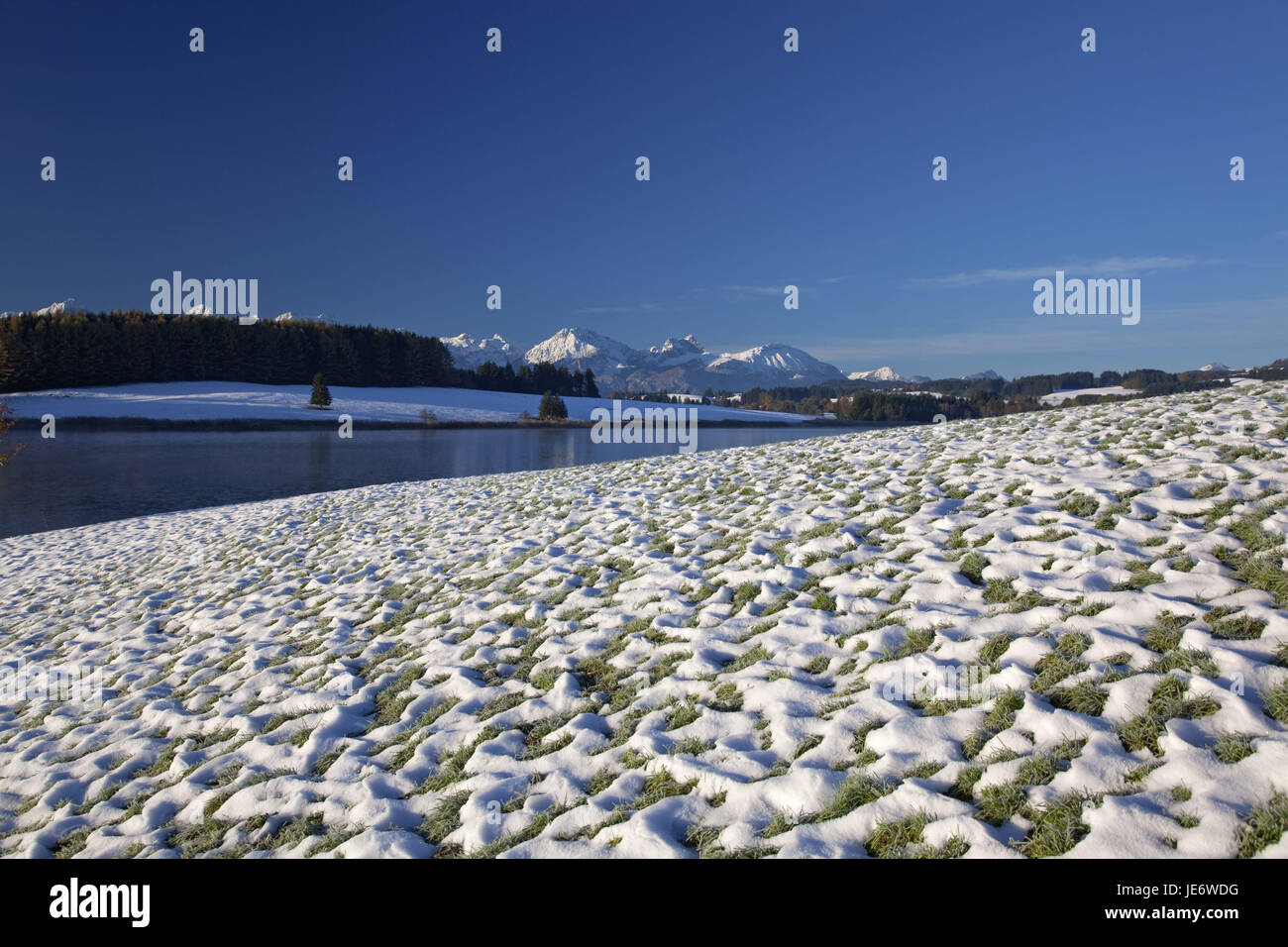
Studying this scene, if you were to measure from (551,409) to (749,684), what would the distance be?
11310 centimetres

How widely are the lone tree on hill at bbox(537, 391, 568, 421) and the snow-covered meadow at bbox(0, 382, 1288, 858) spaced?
10369 cm

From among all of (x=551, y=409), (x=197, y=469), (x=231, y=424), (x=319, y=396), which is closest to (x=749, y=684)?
(x=197, y=469)

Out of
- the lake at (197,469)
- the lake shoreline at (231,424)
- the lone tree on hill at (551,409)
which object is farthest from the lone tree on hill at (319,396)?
the lake at (197,469)

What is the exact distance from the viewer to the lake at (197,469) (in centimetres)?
2789

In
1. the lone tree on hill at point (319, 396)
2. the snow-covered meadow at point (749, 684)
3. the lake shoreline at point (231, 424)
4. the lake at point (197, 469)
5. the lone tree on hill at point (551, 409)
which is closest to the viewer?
the snow-covered meadow at point (749, 684)

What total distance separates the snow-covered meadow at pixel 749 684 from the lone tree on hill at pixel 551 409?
104 metres

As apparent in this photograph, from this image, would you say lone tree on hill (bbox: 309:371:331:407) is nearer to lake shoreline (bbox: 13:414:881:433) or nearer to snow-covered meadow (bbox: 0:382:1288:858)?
lake shoreline (bbox: 13:414:881:433)

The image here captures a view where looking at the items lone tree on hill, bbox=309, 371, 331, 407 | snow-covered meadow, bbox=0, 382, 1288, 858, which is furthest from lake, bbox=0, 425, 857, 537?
lone tree on hill, bbox=309, 371, 331, 407

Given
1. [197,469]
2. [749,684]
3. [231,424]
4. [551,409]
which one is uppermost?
[551,409]

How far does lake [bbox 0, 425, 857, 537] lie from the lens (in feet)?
91.5

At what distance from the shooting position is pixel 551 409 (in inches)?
4596

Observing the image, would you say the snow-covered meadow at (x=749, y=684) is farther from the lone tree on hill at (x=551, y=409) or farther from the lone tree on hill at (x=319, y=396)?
the lone tree on hill at (x=551, y=409)

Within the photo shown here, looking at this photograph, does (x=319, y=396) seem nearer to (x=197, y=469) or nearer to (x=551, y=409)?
(x=551, y=409)
